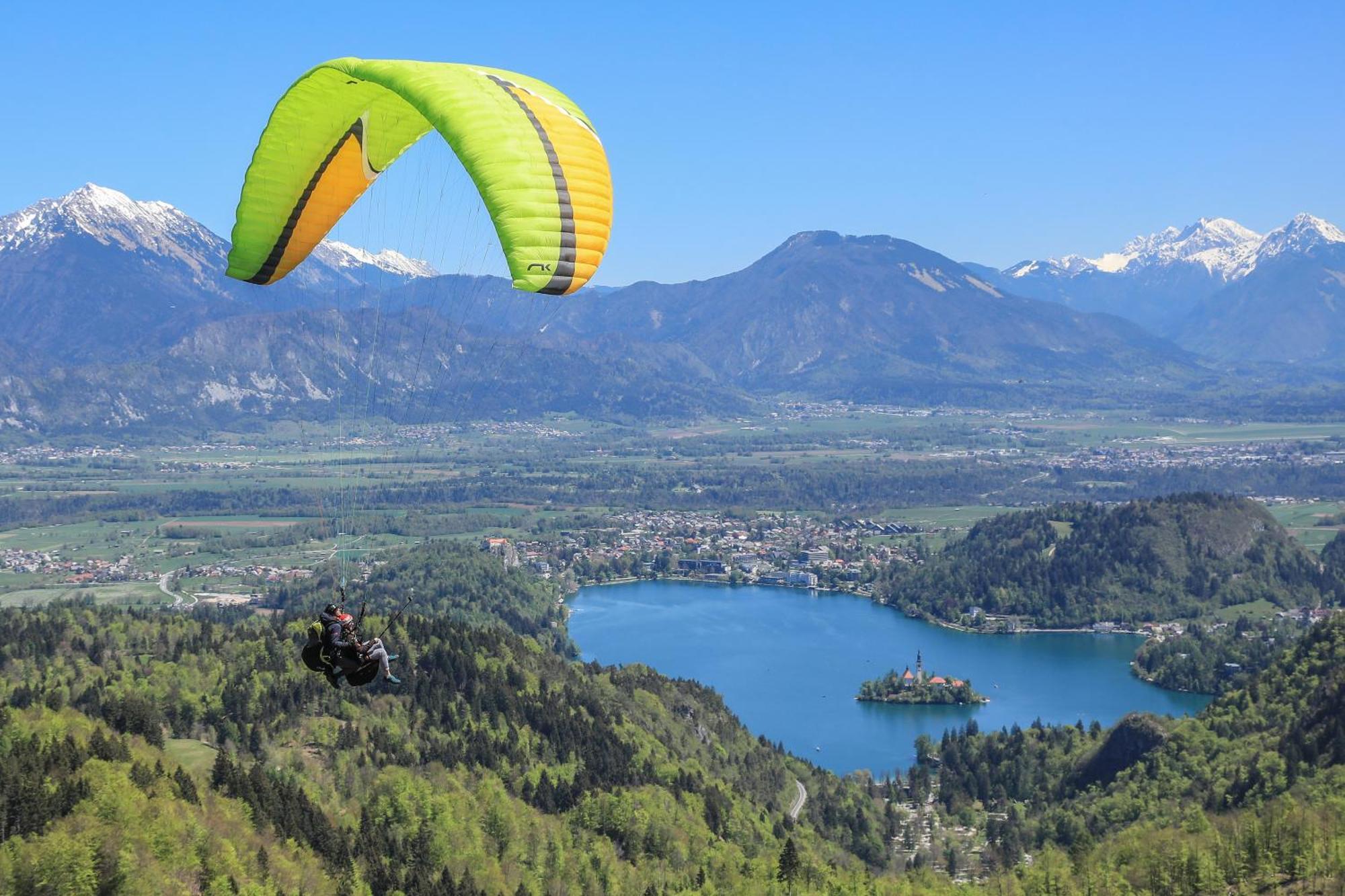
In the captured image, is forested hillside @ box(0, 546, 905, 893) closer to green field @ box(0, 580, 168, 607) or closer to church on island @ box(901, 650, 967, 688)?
church on island @ box(901, 650, 967, 688)

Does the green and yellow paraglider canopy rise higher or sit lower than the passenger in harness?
→ higher

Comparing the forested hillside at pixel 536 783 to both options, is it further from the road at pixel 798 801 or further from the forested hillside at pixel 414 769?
the road at pixel 798 801

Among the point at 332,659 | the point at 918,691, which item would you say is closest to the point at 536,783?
the point at 332,659

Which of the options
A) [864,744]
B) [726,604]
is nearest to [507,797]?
[864,744]

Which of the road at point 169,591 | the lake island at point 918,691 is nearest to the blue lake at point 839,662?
the lake island at point 918,691

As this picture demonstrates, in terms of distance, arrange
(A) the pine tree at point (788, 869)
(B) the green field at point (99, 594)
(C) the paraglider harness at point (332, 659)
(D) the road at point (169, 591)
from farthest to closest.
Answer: (D) the road at point (169, 591)
(B) the green field at point (99, 594)
(A) the pine tree at point (788, 869)
(C) the paraglider harness at point (332, 659)

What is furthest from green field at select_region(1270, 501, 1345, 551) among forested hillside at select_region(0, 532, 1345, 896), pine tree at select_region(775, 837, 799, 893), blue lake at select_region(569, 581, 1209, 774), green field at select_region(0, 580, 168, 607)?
pine tree at select_region(775, 837, 799, 893)

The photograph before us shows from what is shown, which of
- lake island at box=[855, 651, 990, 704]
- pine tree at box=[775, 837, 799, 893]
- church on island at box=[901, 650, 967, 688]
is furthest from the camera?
church on island at box=[901, 650, 967, 688]

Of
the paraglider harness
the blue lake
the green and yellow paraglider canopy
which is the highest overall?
the green and yellow paraglider canopy
